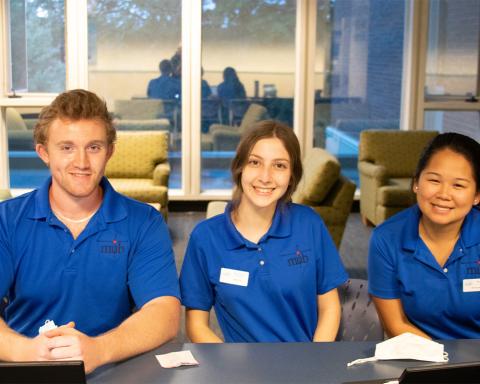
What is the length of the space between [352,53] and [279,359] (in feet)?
23.8

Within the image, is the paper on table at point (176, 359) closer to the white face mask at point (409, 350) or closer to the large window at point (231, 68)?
the white face mask at point (409, 350)

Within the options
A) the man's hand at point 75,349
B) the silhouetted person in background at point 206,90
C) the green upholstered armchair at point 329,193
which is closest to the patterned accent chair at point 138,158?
the silhouetted person in background at point 206,90

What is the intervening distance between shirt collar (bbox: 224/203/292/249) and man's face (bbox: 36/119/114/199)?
0.50 m

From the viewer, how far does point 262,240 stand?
2547mm

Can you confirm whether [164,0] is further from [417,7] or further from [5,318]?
[5,318]

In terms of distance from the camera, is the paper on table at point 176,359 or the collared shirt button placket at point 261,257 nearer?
the paper on table at point 176,359

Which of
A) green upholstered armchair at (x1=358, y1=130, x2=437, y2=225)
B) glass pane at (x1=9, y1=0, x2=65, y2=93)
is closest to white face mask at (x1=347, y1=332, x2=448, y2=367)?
green upholstered armchair at (x1=358, y1=130, x2=437, y2=225)

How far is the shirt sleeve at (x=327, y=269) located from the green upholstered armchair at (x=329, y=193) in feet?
11.0

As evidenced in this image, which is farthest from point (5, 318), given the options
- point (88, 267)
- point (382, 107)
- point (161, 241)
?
point (382, 107)

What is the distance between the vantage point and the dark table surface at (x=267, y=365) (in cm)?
182

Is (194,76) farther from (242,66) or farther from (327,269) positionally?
(327,269)

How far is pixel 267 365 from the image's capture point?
1.90 m

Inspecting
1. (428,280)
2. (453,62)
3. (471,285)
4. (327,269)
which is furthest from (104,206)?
(453,62)

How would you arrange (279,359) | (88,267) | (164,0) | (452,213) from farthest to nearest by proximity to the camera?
(164,0)
(452,213)
(88,267)
(279,359)
